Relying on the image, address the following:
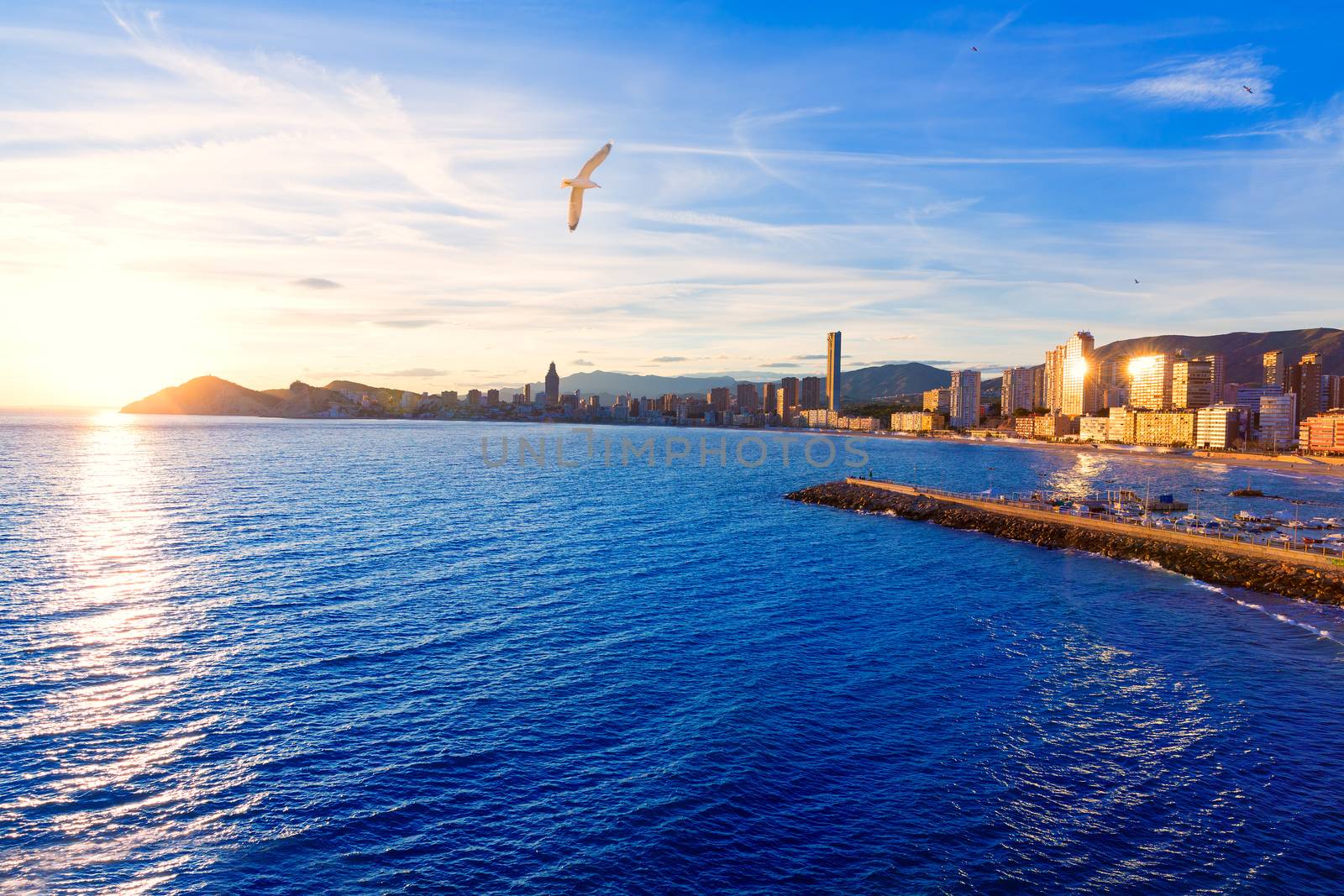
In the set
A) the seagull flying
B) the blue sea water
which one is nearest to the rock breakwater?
the blue sea water

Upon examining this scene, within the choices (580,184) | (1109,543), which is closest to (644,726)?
(580,184)

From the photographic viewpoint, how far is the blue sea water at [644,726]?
1714cm

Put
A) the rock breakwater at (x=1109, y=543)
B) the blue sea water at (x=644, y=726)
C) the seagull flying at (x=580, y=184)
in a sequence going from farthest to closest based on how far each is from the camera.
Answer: the rock breakwater at (x=1109, y=543)
the seagull flying at (x=580, y=184)
the blue sea water at (x=644, y=726)

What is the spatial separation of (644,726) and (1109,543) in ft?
172

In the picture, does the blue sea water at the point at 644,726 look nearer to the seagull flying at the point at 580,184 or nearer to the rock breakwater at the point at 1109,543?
the rock breakwater at the point at 1109,543

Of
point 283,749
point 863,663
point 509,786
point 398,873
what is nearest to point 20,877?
Answer: point 283,749

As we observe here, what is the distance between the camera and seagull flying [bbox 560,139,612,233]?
2575 centimetres

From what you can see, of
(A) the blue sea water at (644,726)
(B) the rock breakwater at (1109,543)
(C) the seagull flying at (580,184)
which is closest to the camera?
(A) the blue sea water at (644,726)

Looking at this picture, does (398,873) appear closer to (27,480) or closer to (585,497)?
(585,497)

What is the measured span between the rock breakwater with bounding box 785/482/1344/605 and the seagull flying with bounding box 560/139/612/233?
1925 inches

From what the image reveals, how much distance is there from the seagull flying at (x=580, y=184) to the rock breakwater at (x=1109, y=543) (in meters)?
48.9

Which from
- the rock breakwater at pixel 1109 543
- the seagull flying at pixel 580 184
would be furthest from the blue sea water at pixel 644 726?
the seagull flying at pixel 580 184

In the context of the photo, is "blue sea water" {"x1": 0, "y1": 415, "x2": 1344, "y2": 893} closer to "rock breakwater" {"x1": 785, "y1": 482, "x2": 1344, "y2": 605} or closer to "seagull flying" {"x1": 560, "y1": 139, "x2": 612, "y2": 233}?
"rock breakwater" {"x1": 785, "y1": 482, "x2": 1344, "y2": 605}

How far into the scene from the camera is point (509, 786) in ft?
65.6
